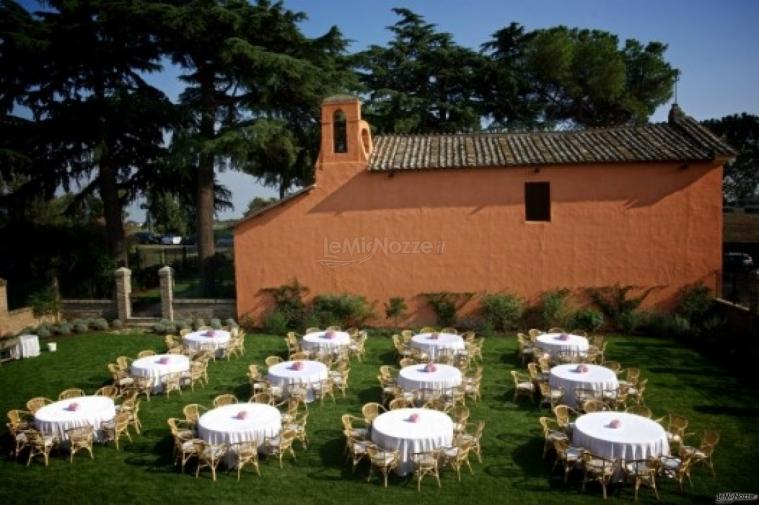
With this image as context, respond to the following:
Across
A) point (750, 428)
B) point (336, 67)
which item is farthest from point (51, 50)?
point (750, 428)

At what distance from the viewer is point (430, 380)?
11508mm

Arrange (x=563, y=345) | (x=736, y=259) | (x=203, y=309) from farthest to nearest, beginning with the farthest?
1. (x=736, y=259)
2. (x=203, y=309)
3. (x=563, y=345)

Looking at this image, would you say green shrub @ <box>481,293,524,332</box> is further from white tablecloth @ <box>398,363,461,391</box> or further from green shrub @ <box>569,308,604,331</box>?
white tablecloth @ <box>398,363,461,391</box>

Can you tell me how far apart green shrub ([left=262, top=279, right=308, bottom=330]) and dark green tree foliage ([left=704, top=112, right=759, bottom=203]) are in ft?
113

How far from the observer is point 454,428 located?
9812 millimetres

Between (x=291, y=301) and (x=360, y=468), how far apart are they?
32.8ft

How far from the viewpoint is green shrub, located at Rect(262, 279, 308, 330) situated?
1859cm

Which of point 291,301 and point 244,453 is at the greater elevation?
point 291,301

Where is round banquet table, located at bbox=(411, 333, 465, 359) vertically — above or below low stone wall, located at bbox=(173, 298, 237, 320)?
below

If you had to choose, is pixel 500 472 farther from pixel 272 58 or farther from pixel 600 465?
pixel 272 58

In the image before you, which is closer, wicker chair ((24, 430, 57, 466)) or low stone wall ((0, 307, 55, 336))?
wicker chair ((24, 430, 57, 466))

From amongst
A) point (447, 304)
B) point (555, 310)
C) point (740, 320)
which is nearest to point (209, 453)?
point (447, 304)

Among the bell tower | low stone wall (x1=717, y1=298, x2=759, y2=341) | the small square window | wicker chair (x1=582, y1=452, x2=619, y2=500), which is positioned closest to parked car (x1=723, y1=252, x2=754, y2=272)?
the small square window

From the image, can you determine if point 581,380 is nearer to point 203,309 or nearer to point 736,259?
point 203,309
